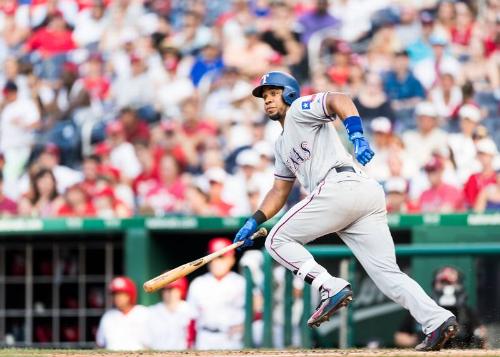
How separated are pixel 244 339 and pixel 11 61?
240 inches

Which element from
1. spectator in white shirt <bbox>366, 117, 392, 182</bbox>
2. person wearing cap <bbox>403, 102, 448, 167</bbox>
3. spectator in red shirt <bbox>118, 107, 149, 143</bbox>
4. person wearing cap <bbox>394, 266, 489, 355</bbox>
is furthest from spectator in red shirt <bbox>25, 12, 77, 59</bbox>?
person wearing cap <bbox>394, 266, 489, 355</bbox>

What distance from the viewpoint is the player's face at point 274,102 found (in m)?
6.69

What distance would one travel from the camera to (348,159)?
6.57m

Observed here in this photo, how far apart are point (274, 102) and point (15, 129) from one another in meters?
7.05

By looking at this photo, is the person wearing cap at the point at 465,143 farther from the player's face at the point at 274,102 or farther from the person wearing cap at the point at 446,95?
the player's face at the point at 274,102

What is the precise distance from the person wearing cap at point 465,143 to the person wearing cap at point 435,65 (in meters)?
0.82

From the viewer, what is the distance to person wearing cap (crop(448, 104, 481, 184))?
1039cm


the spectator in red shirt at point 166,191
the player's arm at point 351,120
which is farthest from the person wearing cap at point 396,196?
the player's arm at point 351,120

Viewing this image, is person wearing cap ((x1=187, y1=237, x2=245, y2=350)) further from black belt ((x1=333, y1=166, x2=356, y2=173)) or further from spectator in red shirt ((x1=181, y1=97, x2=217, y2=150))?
black belt ((x1=333, y1=166, x2=356, y2=173))

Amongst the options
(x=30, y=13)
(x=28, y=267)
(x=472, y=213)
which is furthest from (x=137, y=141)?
(x=472, y=213)

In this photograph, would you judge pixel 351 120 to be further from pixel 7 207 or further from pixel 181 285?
pixel 7 207

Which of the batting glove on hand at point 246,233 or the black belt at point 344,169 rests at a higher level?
the black belt at point 344,169

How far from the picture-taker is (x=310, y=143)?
6.49 m

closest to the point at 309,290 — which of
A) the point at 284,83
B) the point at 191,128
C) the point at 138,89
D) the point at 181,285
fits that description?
the point at 181,285
